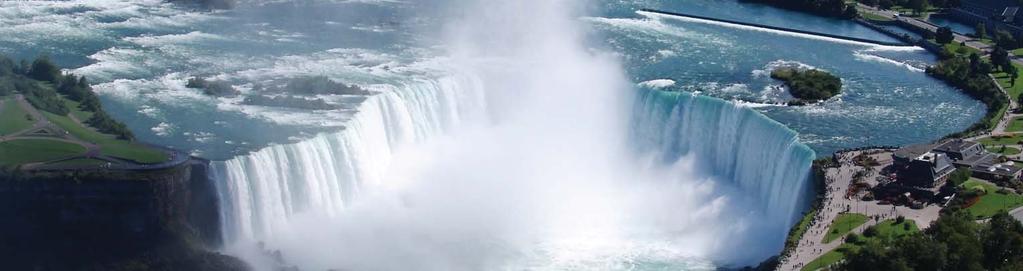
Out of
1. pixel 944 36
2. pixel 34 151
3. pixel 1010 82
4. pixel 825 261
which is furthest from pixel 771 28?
pixel 34 151

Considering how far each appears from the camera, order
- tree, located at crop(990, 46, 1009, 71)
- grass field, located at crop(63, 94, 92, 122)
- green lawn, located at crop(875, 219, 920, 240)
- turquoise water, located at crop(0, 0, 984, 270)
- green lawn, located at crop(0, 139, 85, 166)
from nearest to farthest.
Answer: green lawn, located at crop(875, 219, 920, 240), green lawn, located at crop(0, 139, 85, 166), turquoise water, located at crop(0, 0, 984, 270), grass field, located at crop(63, 94, 92, 122), tree, located at crop(990, 46, 1009, 71)

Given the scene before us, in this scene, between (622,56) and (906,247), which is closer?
(906,247)

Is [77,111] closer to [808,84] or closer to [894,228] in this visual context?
[894,228]

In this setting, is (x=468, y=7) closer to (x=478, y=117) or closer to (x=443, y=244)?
(x=478, y=117)

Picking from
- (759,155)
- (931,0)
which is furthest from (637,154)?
(931,0)

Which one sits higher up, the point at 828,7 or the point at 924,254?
the point at 828,7

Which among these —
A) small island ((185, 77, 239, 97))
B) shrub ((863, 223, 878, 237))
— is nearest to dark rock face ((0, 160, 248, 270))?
small island ((185, 77, 239, 97))

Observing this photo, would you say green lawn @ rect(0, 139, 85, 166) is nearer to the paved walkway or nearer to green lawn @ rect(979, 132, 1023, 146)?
the paved walkway
